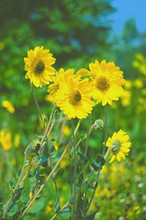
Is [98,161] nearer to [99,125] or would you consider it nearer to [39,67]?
[99,125]

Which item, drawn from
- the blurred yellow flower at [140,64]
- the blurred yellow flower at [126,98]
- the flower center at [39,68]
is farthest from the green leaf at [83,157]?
the blurred yellow flower at [126,98]

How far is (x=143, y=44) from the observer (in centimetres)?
3388

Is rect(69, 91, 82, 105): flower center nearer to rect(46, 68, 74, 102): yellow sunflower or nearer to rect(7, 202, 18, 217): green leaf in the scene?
rect(46, 68, 74, 102): yellow sunflower

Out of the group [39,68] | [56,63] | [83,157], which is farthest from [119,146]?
[56,63]

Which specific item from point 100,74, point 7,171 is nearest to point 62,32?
point 7,171

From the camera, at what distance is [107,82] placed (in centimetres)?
128

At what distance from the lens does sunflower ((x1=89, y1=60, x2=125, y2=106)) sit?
1269 millimetres

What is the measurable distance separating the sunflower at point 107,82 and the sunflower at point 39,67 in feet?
0.47

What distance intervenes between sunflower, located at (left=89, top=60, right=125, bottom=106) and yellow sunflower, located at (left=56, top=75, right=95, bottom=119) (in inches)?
1.6

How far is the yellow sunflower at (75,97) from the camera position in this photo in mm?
1212

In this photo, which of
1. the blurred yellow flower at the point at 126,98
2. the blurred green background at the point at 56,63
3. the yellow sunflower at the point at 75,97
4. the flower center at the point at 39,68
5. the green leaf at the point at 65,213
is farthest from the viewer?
the blurred yellow flower at the point at 126,98

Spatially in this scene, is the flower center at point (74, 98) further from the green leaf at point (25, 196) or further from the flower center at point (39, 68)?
the green leaf at point (25, 196)

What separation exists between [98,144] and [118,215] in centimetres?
210

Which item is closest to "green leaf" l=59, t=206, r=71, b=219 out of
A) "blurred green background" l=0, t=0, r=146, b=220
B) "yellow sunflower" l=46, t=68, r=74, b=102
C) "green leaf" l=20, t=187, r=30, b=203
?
"green leaf" l=20, t=187, r=30, b=203
